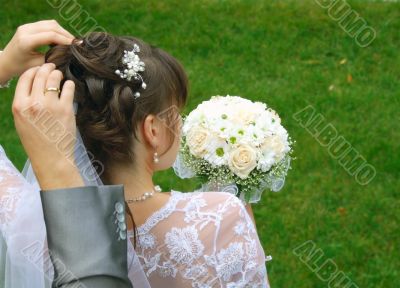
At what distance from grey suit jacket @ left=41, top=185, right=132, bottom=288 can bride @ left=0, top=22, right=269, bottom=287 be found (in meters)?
0.48

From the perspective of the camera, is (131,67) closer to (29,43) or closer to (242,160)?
(29,43)

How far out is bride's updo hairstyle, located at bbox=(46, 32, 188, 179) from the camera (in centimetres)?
220

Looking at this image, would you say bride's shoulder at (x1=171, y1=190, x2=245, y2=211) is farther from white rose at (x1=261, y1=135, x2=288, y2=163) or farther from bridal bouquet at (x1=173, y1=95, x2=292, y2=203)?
white rose at (x1=261, y1=135, x2=288, y2=163)

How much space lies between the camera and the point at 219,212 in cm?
233

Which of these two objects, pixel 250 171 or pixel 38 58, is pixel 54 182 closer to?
pixel 38 58

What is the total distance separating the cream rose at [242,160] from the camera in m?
2.86

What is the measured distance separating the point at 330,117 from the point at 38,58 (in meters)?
4.00

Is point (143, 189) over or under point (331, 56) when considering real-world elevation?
over

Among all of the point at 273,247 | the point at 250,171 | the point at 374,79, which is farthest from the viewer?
the point at 374,79

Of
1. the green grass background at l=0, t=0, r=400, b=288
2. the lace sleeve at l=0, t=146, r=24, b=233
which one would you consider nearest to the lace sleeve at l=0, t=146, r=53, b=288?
the lace sleeve at l=0, t=146, r=24, b=233

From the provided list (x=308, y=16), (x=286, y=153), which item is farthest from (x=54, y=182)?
(x=308, y=16)

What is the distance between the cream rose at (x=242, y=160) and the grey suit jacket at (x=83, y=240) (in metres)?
1.18

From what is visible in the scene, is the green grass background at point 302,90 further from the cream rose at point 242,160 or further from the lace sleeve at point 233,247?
the lace sleeve at point 233,247

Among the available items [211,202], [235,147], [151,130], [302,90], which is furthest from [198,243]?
[302,90]
